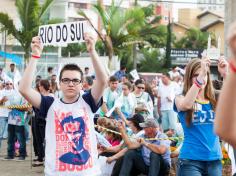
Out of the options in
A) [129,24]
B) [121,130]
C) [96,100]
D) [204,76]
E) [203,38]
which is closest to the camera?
[96,100]

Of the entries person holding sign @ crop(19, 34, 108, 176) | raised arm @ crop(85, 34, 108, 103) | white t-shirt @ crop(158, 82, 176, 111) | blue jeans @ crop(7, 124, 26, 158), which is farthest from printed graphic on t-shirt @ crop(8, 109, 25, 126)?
raised arm @ crop(85, 34, 108, 103)

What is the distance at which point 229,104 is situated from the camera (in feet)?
7.14

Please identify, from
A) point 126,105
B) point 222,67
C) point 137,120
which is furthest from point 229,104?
point 126,105

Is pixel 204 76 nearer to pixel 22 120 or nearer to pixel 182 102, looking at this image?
pixel 182 102

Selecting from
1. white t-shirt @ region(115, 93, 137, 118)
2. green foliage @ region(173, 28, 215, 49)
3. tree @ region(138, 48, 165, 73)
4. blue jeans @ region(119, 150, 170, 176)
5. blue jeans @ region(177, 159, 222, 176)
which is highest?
green foliage @ region(173, 28, 215, 49)

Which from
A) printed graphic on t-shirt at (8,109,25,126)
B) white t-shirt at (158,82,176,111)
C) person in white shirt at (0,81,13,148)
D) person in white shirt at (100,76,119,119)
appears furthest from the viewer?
white t-shirt at (158,82,176,111)

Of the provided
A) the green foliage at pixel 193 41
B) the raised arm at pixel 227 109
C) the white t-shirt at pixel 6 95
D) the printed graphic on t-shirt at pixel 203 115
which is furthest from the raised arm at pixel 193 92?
the green foliage at pixel 193 41

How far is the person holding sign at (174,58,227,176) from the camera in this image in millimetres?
5906

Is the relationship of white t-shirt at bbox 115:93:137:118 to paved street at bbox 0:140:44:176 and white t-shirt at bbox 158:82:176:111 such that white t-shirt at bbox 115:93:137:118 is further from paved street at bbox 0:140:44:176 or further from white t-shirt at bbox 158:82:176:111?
white t-shirt at bbox 158:82:176:111

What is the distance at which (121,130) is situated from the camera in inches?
411

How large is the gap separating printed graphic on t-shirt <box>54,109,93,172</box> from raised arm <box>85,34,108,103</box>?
225 millimetres

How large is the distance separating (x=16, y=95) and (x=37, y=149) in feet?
3.86

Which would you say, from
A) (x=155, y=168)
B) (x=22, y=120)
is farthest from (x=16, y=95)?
(x=155, y=168)

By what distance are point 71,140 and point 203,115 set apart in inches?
52.9
